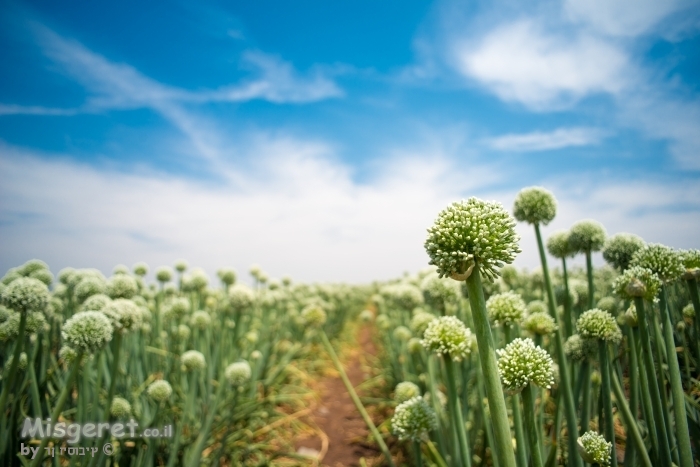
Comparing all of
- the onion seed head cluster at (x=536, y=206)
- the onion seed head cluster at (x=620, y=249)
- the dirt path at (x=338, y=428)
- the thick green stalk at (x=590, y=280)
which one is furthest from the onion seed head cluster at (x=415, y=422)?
the dirt path at (x=338, y=428)

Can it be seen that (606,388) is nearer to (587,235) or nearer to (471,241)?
(471,241)

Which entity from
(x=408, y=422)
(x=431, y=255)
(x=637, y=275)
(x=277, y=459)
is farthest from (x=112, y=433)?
(x=637, y=275)

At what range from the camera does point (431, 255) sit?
3.88 ft

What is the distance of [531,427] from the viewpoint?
1297 mm

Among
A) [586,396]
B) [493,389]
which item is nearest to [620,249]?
[586,396]

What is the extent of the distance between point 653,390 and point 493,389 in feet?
2.71

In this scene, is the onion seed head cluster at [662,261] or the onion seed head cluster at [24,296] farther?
the onion seed head cluster at [24,296]

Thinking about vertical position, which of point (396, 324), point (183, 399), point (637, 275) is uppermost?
point (637, 275)

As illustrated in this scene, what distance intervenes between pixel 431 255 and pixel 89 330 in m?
1.97

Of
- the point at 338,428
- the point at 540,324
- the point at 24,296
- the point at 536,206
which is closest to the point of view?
the point at 540,324

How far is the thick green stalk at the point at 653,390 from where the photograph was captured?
4.33 feet

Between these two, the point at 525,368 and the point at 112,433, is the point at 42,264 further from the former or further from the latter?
the point at 525,368

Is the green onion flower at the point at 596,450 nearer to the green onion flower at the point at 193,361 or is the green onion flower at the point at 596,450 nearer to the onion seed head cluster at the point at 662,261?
the onion seed head cluster at the point at 662,261

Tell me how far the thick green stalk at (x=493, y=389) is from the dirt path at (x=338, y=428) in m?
3.32
